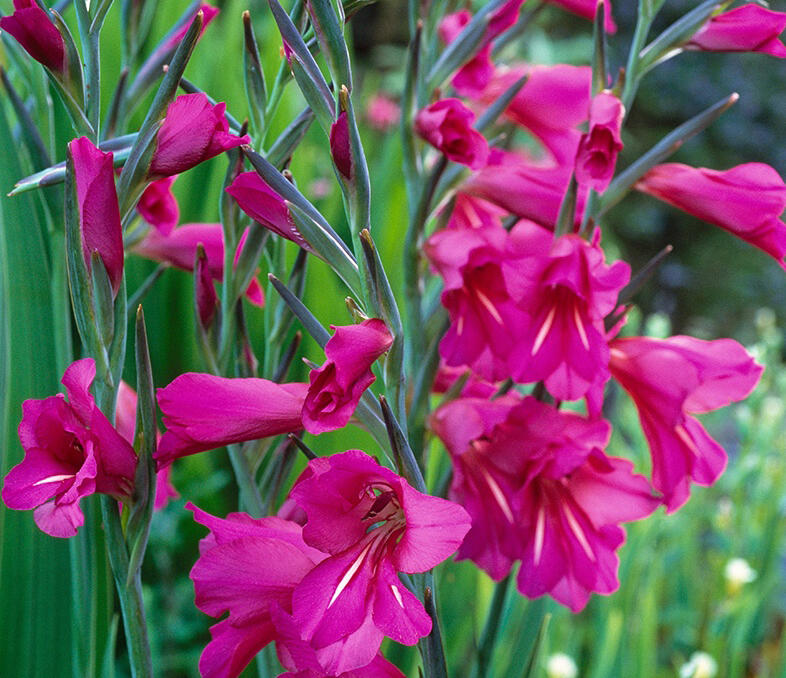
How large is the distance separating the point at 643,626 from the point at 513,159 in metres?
0.63

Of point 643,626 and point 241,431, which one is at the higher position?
point 241,431

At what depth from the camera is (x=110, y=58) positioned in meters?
1.23

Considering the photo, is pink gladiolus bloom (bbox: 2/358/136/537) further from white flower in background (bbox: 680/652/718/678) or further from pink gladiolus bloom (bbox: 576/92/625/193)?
white flower in background (bbox: 680/652/718/678)

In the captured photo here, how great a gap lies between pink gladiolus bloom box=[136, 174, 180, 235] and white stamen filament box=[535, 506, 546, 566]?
0.34 metres

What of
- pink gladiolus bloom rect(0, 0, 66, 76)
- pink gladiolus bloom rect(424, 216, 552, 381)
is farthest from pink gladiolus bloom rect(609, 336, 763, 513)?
pink gladiolus bloom rect(0, 0, 66, 76)

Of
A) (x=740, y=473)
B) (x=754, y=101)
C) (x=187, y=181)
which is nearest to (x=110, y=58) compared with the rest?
(x=187, y=181)

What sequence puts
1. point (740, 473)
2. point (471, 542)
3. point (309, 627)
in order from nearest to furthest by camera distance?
1. point (309, 627)
2. point (471, 542)
3. point (740, 473)

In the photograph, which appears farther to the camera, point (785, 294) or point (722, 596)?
point (785, 294)

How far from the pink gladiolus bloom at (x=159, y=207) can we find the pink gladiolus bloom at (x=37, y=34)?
14 centimetres

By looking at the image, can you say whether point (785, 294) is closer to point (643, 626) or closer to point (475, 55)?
point (643, 626)

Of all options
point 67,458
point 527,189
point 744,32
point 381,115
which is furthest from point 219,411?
point 381,115

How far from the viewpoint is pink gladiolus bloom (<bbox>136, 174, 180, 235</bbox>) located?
0.64 m

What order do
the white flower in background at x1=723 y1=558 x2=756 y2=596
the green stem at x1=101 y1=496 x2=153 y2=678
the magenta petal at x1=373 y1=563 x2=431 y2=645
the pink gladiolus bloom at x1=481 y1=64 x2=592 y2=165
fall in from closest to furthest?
the magenta petal at x1=373 y1=563 x2=431 y2=645
the green stem at x1=101 y1=496 x2=153 y2=678
the pink gladiolus bloom at x1=481 y1=64 x2=592 y2=165
the white flower in background at x1=723 y1=558 x2=756 y2=596

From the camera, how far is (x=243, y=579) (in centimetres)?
46
